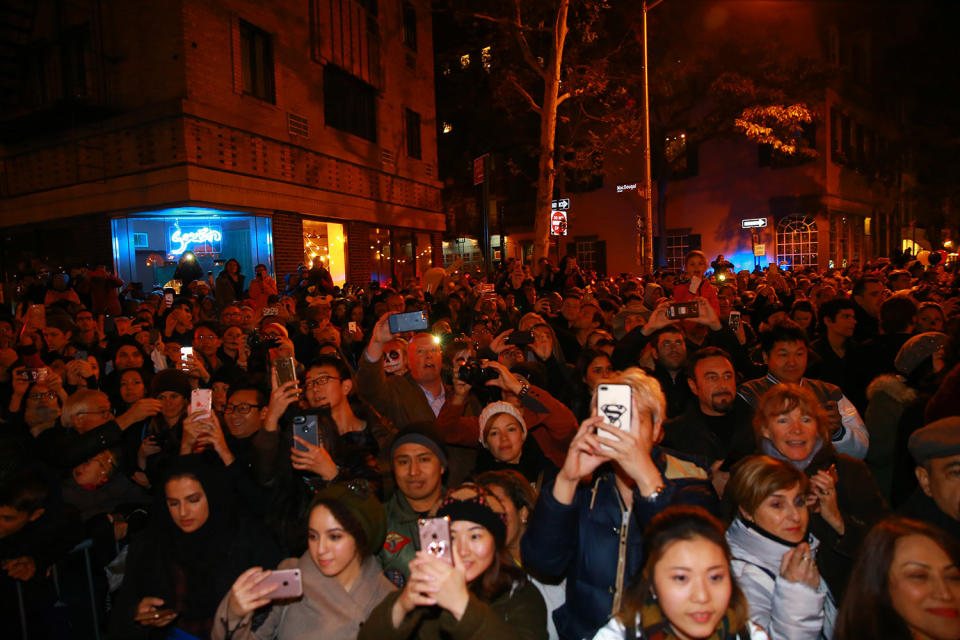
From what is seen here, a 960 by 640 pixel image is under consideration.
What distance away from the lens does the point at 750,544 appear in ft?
8.17

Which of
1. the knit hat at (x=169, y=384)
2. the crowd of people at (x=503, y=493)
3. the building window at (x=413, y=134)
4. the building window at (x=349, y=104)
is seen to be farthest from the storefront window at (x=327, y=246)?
the knit hat at (x=169, y=384)

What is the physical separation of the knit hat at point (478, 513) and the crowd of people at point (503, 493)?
0.02 m

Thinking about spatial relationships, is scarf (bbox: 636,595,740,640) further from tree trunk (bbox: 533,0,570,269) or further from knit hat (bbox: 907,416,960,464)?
tree trunk (bbox: 533,0,570,269)

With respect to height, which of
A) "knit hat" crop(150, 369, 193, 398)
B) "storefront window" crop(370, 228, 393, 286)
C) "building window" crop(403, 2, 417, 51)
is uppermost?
"building window" crop(403, 2, 417, 51)

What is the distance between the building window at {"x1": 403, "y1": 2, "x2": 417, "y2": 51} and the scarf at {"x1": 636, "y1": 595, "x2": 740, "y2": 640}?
20491 millimetres

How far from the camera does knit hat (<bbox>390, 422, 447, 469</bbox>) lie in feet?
10.9

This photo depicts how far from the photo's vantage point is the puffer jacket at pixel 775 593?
7.20 feet

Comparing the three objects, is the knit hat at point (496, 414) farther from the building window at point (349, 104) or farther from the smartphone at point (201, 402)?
the building window at point (349, 104)

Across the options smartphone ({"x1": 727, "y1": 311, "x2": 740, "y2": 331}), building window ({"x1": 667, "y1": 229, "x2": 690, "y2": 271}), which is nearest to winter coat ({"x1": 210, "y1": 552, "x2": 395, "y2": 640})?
smartphone ({"x1": 727, "y1": 311, "x2": 740, "y2": 331})

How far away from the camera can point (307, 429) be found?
11.0ft

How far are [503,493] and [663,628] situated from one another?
113 centimetres

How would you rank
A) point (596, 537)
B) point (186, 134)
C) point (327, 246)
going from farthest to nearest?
point (327, 246) → point (186, 134) → point (596, 537)

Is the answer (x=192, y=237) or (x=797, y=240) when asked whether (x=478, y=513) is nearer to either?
(x=192, y=237)

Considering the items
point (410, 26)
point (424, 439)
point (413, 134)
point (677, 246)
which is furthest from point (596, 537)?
point (677, 246)
